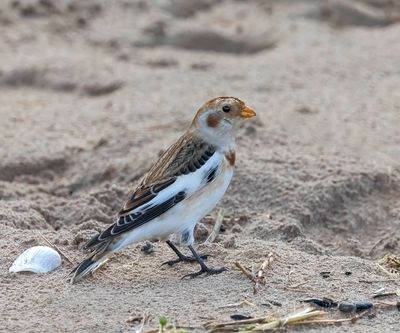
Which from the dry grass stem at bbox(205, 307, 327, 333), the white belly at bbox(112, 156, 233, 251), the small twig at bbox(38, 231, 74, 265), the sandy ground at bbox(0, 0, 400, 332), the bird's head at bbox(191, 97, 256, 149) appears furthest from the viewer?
the bird's head at bbox(191, 97, 256, 149)

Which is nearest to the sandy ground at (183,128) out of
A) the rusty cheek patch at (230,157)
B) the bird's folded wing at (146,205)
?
the bird's folded wing at (146,205)

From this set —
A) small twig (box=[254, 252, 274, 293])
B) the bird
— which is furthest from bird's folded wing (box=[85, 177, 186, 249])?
small twig (box=[254, 252, 274, 293])

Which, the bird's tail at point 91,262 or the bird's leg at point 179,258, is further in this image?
the bird's leg at point 179,258

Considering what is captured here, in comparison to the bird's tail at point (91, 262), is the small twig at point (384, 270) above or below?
below

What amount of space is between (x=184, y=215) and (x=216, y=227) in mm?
762

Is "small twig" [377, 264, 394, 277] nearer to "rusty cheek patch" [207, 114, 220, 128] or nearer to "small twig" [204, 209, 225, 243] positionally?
"small twig" [204, 209, 225, 243]

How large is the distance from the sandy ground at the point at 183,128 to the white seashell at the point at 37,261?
43mm

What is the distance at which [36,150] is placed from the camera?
25.1 ft

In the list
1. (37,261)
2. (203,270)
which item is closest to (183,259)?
(203,270)

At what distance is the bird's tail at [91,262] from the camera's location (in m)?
5.21

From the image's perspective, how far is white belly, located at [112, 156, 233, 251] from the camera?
5.35 meters

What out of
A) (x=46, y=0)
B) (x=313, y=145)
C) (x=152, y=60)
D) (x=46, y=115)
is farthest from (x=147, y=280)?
(x=46, y=0)

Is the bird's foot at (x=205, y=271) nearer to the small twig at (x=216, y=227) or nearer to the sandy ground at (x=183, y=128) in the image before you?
the sandy ground at (x=183, y=128)

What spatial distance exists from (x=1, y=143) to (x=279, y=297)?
3.20 metres
